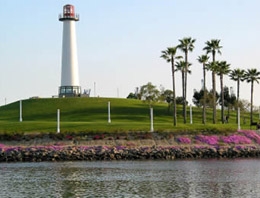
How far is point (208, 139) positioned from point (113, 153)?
12.8 m

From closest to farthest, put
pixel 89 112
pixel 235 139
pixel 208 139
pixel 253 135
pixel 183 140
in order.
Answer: pixel 183 140 < pixel 208 139 < pixel 235 139 < pixel 253 135 < pixel 89 112

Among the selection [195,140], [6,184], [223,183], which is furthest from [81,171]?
[195,140]

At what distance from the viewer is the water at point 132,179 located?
37812mm

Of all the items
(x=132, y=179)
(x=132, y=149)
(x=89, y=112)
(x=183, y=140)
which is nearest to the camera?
(x=132, y=179)

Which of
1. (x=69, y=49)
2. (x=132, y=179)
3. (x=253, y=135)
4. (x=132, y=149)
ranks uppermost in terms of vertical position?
(x=69, y=49)

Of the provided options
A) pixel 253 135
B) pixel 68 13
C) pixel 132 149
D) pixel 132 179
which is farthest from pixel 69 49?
pixel 132 179

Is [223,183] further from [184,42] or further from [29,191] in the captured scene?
[184,42]

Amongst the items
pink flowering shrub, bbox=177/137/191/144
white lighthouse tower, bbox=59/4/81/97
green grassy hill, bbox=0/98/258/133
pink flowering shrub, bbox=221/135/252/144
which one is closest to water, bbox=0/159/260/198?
pink flowering shrub, bbox=177/137/191/144

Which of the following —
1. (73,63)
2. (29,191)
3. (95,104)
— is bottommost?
(29,191)

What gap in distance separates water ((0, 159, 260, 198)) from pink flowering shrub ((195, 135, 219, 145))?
10.2 meters

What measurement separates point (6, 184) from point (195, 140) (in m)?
33.2

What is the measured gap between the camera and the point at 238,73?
373 ft

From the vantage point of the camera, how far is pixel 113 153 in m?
65.2

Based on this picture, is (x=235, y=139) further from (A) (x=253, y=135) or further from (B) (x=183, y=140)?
(B) (x=183, y=140)
